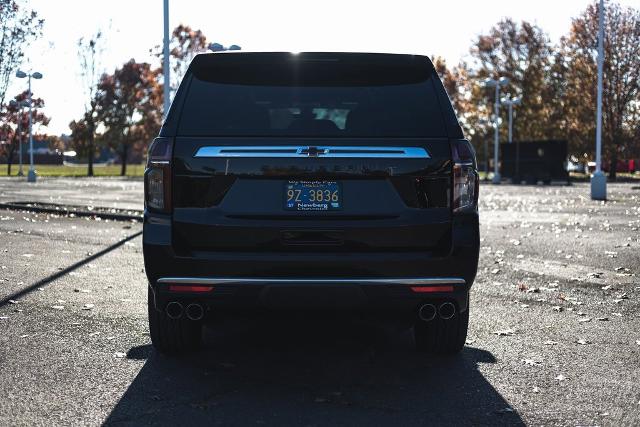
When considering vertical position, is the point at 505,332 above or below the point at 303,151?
below

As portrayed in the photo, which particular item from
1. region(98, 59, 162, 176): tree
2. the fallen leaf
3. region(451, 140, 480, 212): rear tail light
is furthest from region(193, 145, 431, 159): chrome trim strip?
region(98, 59, 162, 176): tree

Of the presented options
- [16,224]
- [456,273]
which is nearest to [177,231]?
[456,273]

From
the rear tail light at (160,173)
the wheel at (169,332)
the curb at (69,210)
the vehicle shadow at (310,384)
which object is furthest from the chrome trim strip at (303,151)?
the curb at (69,210)

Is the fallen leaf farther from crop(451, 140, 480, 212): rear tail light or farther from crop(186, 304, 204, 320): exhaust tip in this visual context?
crop(186, 304, 204, 320): exhaust tip

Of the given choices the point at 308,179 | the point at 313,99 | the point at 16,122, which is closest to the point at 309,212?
the point at 308,179

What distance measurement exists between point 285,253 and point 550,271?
6.24m

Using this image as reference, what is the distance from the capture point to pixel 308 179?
4605mm

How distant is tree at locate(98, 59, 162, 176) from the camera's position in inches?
2697

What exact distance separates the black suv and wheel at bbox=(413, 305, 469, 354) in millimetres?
616

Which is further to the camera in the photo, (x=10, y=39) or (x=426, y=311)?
(x=10, y=39)

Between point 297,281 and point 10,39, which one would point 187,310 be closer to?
point 297,281

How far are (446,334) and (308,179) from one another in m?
1.59

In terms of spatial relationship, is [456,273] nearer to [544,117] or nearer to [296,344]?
[296,344]

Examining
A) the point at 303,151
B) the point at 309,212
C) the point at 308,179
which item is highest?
the point at 303,151
